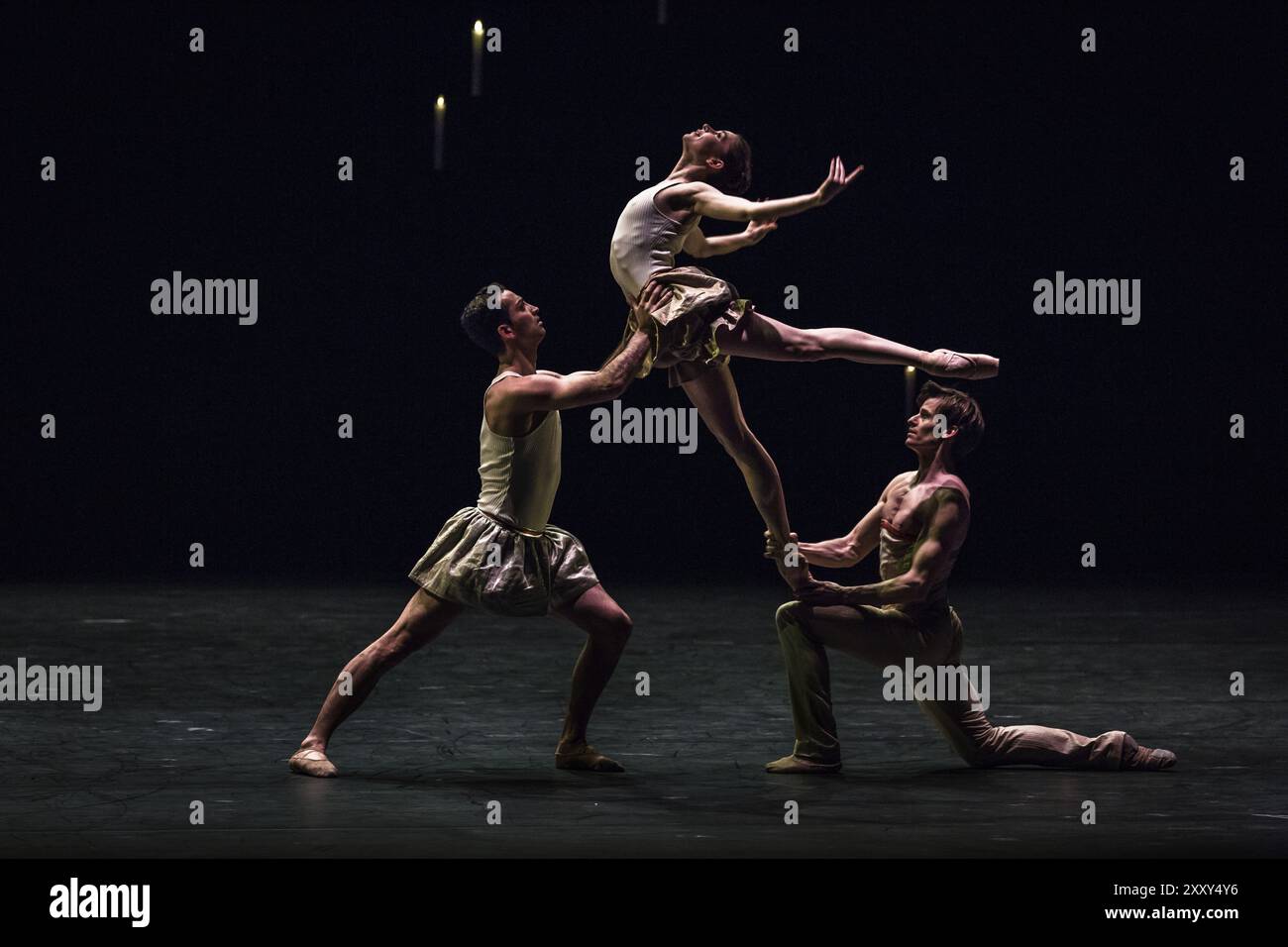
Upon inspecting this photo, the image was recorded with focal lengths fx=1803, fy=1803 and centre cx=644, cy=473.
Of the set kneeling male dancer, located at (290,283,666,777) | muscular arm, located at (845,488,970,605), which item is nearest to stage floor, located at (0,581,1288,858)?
kneeling male dancer, located at (290,283,666,777)

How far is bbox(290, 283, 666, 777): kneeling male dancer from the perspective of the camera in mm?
5328

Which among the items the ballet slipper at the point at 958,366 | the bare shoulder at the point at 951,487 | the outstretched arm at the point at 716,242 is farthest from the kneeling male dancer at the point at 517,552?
the bare shoulder at the point at 951,487

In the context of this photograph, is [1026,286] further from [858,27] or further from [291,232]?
[291,232]

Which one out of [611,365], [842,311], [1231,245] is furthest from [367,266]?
[611,365]

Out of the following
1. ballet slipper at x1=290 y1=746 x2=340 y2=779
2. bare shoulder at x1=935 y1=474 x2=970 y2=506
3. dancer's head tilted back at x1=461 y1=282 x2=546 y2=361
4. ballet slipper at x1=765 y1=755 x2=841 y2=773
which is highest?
dancer's head tilted back at x1=461 y1=282 x2=546 y2=361

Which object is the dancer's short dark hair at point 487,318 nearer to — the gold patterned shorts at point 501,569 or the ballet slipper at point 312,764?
the gold patterned shorts at point 501,569

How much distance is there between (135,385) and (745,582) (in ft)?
15.1

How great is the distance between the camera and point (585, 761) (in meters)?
5.52

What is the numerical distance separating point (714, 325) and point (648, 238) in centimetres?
36

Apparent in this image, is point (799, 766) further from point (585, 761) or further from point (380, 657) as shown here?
point (380, 657)

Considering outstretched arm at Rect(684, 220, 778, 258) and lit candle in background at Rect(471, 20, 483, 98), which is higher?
lit candle in background at Rect(471, 20, 483, 98)

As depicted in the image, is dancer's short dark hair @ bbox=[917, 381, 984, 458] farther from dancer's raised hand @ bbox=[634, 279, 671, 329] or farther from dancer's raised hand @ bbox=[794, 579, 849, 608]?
dancer's raised hand @ bbox=[634, 279, 671, 329]

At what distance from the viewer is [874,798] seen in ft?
16.3

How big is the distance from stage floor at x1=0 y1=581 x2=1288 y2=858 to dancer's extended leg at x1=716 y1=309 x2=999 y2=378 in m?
1.22
